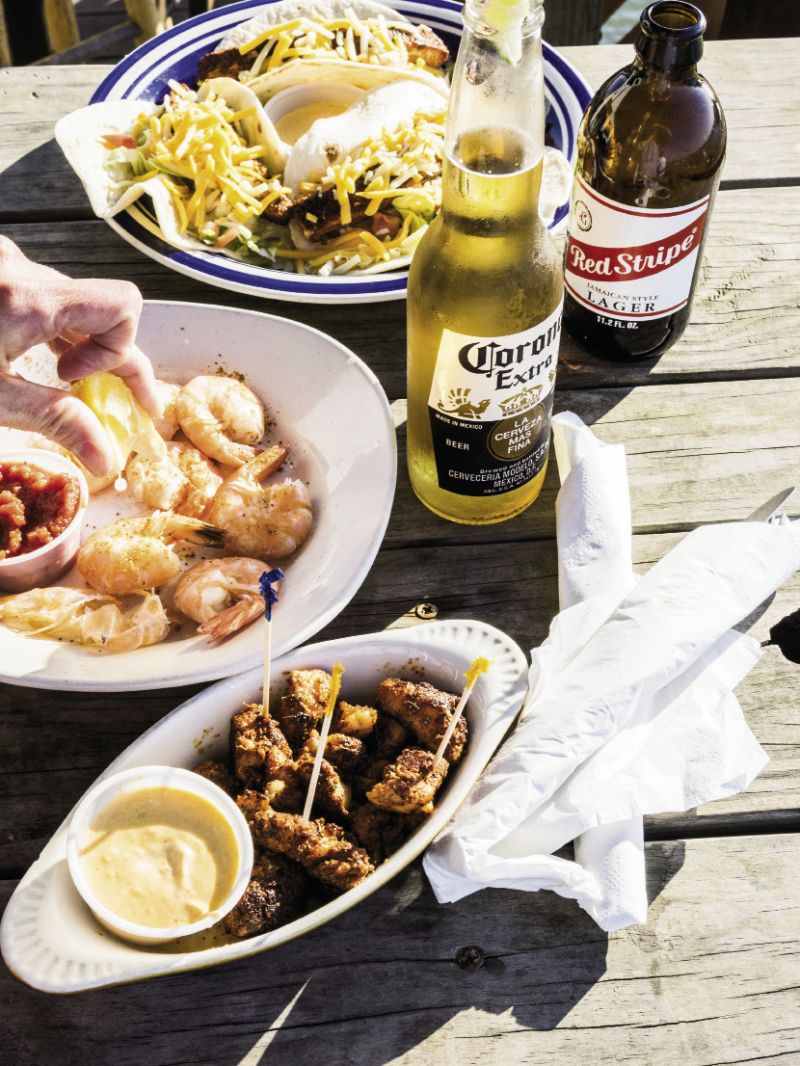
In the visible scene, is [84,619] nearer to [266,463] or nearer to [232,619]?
[232,619]

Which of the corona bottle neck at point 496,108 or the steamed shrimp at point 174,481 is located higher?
the corona bottle neck at point 496,108

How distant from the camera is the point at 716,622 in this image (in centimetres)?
120

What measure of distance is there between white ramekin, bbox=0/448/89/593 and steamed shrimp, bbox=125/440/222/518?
78 millimetres

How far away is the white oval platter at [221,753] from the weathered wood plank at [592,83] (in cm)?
122

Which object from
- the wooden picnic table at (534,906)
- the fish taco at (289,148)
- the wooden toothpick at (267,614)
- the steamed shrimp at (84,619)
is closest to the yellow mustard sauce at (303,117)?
the fish taco at (289,148)

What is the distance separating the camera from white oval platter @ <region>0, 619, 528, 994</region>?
92 centimetres

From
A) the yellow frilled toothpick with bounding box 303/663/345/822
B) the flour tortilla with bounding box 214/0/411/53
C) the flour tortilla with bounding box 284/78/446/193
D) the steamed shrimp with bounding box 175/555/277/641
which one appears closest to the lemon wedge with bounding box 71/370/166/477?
the steamed shrimp with bounding box 175/555/277/641

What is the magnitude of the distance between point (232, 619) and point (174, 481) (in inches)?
11.7

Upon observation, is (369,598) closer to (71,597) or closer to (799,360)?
(71,597)

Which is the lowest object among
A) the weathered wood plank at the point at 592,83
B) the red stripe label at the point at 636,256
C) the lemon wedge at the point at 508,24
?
the weathered wood plank at the point at 592,83

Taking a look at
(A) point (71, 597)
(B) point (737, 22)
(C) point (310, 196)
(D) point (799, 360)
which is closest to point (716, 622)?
(D) point (799, 360)

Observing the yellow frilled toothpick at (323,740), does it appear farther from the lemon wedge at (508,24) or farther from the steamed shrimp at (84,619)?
the lemon wedge at (508,24)

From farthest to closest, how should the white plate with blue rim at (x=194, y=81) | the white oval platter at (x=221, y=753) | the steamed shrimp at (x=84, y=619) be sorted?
the white plate with blue rim at (x=194, y=81) < the steamed shrimp at (x=84, y=619) < the white oval platter at (x=221, y=753)

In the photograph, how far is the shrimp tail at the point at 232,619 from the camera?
1.25 m
